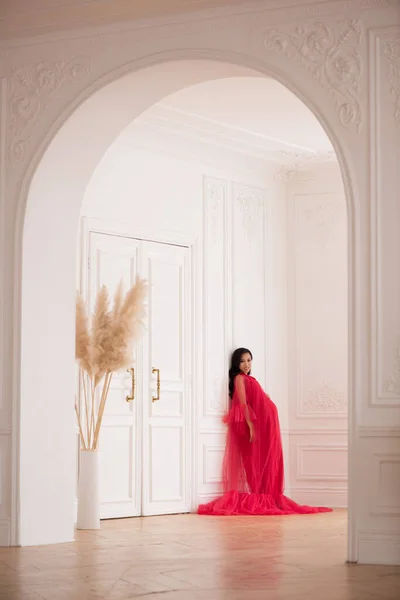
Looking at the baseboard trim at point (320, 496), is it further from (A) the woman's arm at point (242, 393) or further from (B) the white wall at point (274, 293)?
(A) the woman's arm at point (242, 393)

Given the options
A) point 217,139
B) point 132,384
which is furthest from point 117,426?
point 217,139

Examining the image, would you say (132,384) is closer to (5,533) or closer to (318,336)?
(318,336)

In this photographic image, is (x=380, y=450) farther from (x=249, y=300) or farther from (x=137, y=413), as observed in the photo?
(x=249, y=300)

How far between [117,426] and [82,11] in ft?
10.9

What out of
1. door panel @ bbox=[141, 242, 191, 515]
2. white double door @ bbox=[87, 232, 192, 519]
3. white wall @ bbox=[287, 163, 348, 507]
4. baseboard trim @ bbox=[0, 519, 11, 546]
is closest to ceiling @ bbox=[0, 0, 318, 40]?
white double door @ bbox=[87, 232, 192, 519]

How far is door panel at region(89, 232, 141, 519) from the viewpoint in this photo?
26.0 ft

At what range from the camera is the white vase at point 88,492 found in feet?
22.9

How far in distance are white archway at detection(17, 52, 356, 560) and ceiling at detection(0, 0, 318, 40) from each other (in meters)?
0.28

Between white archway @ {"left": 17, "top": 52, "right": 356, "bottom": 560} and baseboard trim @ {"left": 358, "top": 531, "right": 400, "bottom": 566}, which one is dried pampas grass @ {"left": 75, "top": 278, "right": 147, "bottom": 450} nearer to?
white archway @ {"left": 17, "top": 52, "right": 356, "bottom": 560}

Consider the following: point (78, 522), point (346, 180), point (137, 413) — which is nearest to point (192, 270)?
point (137, 413)

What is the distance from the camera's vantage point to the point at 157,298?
8.58 m

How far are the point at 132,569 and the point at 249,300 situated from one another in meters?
4.68

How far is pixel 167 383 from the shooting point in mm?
8562

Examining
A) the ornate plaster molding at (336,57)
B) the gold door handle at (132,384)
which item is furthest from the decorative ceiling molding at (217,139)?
the ornate plaster molding at (336,57)
